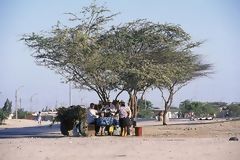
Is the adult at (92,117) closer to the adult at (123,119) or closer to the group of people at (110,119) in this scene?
the group of people at (110,119)

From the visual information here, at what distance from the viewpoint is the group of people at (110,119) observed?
22.1m

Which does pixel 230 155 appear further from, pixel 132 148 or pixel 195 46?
pixel 195 46

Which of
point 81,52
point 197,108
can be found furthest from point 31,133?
point 197,108

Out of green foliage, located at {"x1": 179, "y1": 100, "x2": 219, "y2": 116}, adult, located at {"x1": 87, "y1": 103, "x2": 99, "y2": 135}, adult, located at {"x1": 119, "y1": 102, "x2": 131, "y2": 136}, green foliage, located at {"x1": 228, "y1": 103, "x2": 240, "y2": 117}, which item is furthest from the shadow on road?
green foliage, located at {"x1": 179, "y1": 100, "x2": 219, "y2": 116}

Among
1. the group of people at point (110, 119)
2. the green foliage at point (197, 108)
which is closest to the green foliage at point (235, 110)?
the green foliage at point (197, 108)

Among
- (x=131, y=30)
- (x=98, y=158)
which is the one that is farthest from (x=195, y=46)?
(x=98, y=158)

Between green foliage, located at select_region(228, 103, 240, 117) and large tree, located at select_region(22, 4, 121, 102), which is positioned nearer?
large tree, located at select_region(22, 4, 121, 102)

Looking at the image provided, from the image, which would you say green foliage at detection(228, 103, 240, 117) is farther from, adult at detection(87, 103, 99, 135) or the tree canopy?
adult at detection(87, 103, 99, 135)

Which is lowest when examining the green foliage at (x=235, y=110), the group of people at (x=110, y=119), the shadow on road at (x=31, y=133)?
the shadow on road at (x=31, y=133)

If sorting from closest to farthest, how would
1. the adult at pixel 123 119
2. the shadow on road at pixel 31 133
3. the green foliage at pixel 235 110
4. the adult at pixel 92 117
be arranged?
the adult at pixel 123 119
the adult at pixel 92 117
the shadow on road at pixel 31 133
the green foliage at pixel 235 110

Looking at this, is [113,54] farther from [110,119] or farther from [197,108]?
[197,108]

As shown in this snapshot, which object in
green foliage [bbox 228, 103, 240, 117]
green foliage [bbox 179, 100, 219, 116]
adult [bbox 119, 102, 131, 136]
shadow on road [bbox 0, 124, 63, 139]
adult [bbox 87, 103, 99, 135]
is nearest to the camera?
adult [bbox 119, 102, 131, 136]

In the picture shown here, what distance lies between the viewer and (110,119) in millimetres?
22484

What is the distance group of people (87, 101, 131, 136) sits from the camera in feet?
72.4
